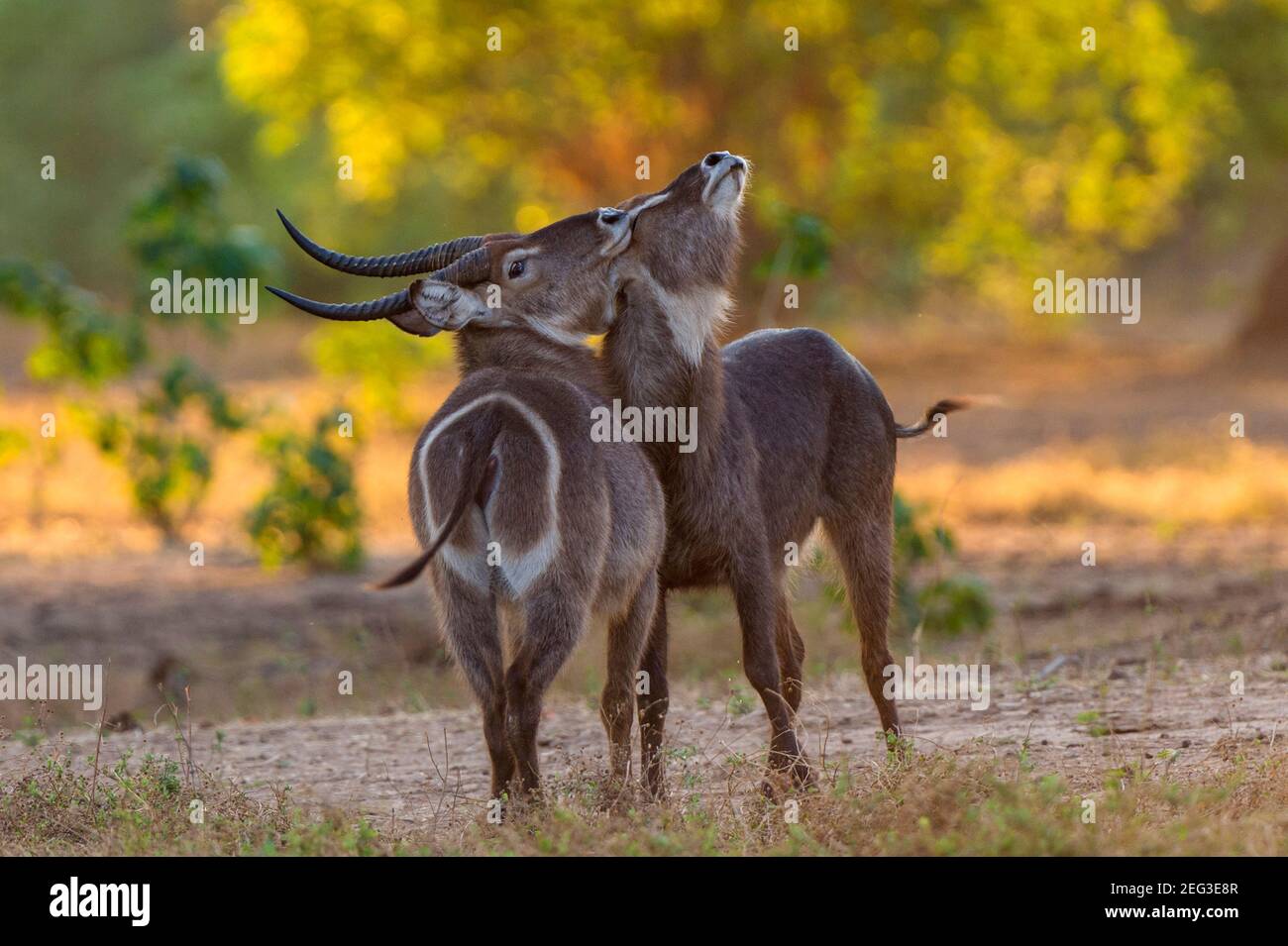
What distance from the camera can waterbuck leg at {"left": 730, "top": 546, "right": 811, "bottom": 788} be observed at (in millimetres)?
4836

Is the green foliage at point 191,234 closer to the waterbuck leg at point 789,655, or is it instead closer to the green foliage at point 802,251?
the green foliage at point 802,251

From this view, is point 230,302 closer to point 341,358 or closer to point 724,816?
point 341,358

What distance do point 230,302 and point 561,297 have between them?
5.48m

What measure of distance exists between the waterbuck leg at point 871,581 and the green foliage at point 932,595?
2511mm

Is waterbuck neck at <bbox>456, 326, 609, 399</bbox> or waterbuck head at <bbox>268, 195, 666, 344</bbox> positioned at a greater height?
waterbuck head at <bbox>268, 195, 666, 344</bbox>

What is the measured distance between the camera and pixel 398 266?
4902 mm

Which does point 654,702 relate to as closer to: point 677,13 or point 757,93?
point 677,13

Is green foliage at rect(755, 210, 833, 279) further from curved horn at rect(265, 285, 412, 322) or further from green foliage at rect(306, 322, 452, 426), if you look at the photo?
green foliage at rect(306, 322, 452, 426)

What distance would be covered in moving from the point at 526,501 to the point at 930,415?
199cm

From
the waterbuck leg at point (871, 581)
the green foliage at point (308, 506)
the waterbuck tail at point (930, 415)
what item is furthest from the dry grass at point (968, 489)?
the waterbuck leg at point (871, 581)

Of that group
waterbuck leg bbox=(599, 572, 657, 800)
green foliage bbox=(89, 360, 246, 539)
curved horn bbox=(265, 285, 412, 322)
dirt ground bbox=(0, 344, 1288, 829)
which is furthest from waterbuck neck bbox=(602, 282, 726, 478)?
green foliage bbox=(89, 360, 246, 539)

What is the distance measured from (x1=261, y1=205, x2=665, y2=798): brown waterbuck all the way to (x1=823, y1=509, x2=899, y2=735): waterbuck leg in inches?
39.5

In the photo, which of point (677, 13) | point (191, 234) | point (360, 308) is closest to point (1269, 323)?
point (677, 13)
